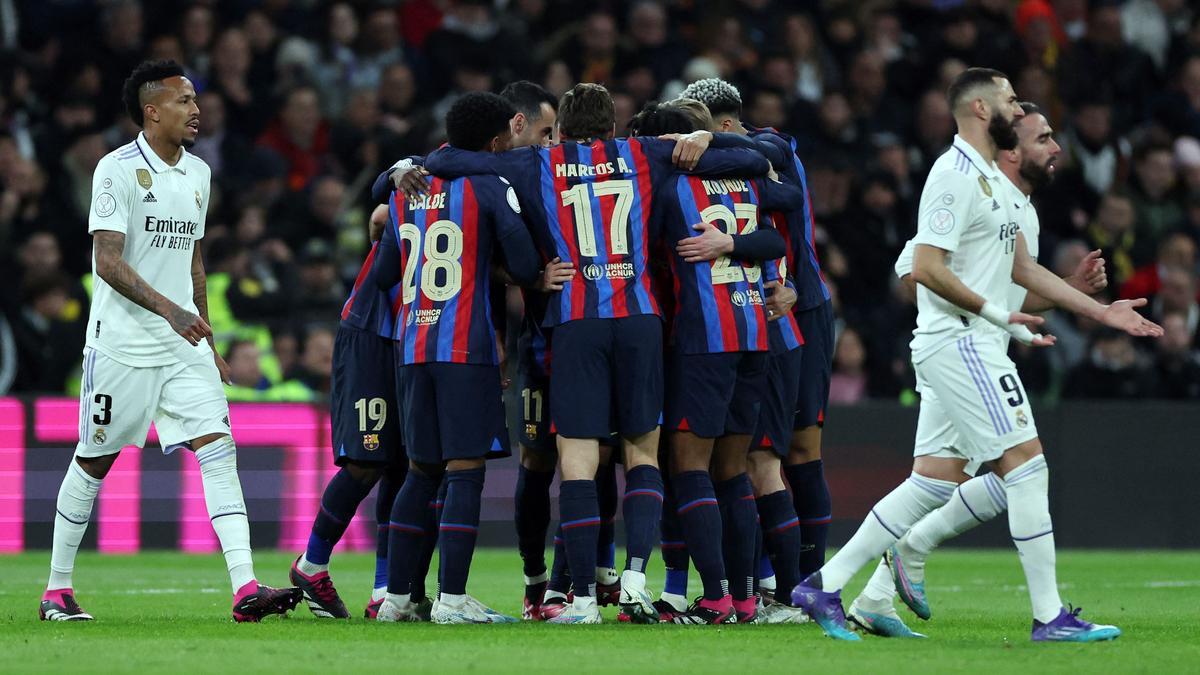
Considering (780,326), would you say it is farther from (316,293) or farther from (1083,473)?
(1083,473)

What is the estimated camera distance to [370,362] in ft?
27.7

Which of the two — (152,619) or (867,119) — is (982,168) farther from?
(867,119)

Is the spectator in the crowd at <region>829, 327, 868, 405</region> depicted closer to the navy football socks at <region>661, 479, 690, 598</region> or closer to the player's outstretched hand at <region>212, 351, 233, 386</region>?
the navy football socks at <region>661, 479, 690, 598</region>

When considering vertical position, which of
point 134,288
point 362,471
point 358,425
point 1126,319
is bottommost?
point 362,471

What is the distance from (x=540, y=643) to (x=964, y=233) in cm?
232

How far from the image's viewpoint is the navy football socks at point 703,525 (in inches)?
304

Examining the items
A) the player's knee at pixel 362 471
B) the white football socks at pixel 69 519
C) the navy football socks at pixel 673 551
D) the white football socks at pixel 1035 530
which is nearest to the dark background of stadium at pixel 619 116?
the player's knee at pixel 362 471

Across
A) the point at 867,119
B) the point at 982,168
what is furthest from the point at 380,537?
the point at 867,119

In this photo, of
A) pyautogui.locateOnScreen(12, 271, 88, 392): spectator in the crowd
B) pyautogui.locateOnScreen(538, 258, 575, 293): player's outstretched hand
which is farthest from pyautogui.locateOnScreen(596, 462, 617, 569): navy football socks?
pyautogui.locateOnScreen(12, 271, 88, 392): spectator in the crowd

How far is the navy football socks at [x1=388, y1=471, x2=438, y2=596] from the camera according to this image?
796 cm

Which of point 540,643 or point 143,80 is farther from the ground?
point 143,80

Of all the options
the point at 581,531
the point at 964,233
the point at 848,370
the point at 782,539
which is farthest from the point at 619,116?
the point at 964,233

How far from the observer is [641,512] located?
A: 7.70m

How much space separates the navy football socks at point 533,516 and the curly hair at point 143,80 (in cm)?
241
